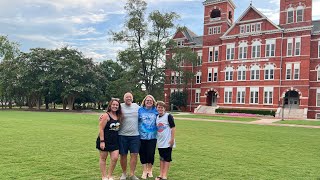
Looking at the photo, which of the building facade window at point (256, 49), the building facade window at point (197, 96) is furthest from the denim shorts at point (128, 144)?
the building facade window at point (197, 96)

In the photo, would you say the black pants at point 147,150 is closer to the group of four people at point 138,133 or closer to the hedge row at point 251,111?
the group of four people at point 138,133

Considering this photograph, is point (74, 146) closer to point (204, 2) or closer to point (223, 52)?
point (223, 52)

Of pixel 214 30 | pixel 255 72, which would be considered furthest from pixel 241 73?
pixel 214 30

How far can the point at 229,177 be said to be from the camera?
6.75 meters

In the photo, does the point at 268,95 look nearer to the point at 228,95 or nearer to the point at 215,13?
the point at 228,95

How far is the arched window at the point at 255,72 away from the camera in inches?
1662

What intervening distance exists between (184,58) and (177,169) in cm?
3780

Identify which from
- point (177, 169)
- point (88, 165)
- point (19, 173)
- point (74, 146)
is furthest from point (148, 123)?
point (74, 146)

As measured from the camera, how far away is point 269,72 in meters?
41.4

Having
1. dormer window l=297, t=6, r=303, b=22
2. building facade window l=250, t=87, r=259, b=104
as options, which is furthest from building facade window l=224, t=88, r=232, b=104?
dormer window l=297, t=6, r=303, b=22

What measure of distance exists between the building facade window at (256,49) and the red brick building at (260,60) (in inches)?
5.3

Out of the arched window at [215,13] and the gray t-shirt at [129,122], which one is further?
the arched window at [215,13]

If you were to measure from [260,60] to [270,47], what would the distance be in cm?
213

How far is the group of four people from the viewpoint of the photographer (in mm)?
6156
